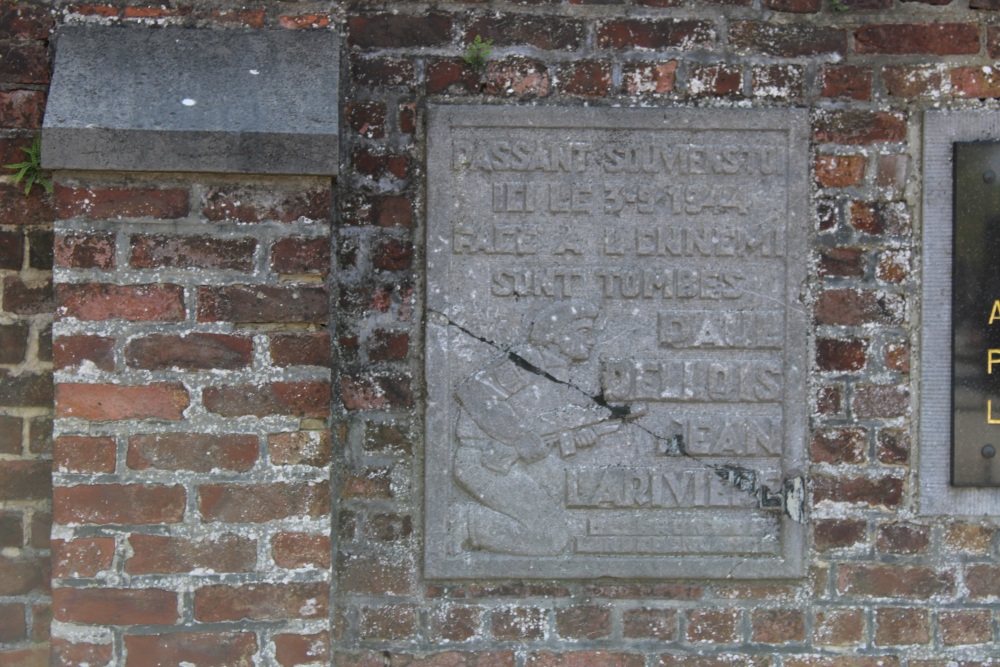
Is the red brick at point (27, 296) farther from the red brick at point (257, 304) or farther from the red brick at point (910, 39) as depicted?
the red brick at point (910, 39)

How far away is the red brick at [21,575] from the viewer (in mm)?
2135

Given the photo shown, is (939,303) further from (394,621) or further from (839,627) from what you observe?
(394,621)

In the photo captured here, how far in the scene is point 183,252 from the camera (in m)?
1.91

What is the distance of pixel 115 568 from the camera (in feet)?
6.32

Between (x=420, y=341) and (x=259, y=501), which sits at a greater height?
(x=420, y=341)

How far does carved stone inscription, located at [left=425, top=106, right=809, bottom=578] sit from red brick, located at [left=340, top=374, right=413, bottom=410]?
0.07 meters

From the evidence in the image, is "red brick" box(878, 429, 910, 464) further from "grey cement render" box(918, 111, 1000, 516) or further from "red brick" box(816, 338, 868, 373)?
"red brick" box(816, 338, 868, 373)

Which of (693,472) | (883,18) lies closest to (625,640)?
(693,472)

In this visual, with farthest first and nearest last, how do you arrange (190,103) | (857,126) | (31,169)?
(857,126) < (31,169) < (190,103)

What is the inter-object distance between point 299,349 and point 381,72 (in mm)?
688

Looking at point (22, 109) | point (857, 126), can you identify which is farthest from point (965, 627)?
point (22, 109)

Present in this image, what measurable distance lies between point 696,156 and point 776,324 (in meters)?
0.44

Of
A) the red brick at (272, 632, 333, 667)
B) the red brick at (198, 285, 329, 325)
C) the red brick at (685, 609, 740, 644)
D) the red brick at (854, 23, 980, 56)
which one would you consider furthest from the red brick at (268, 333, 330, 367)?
the red brick at (854, 23, 980, 56)

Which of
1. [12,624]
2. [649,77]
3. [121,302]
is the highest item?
[649,77]
